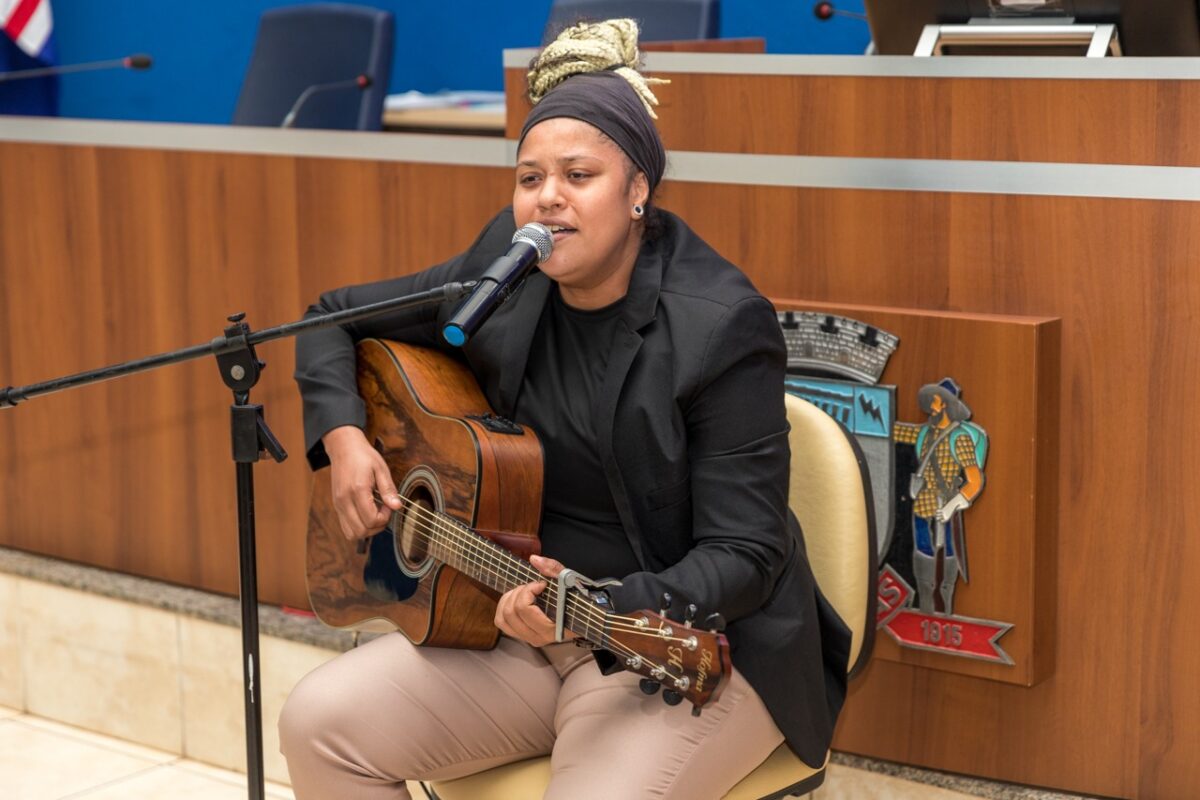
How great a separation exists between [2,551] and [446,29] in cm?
278

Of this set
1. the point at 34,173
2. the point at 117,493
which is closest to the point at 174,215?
the point at 34,173

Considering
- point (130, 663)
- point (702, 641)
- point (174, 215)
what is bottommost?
point (130, 663)

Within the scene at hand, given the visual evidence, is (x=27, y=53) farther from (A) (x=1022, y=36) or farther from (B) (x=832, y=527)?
(B) (x=832, y=527)

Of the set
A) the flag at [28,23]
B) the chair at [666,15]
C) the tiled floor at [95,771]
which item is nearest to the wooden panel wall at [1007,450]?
the tiled floor at [95,771]

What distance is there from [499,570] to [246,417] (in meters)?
0.36

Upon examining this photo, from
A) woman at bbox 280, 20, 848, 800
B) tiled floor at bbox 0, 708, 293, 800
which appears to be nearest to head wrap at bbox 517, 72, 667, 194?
woman at bbox 280, 20, 848, 800

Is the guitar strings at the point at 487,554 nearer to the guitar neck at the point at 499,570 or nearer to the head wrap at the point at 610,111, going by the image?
the guitar neck at the point at 499,570

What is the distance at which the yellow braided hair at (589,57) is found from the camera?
2.04 m

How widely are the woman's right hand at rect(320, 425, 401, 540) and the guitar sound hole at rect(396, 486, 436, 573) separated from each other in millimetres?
19

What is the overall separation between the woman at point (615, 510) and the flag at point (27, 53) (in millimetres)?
3713

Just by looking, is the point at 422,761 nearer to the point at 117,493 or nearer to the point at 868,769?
the point at 868,769

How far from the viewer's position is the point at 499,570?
1919 mm

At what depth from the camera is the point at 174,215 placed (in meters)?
3.19

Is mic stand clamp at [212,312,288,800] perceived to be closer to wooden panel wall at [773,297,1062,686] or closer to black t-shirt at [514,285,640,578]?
black t-shirt at [514,285,640,578]
